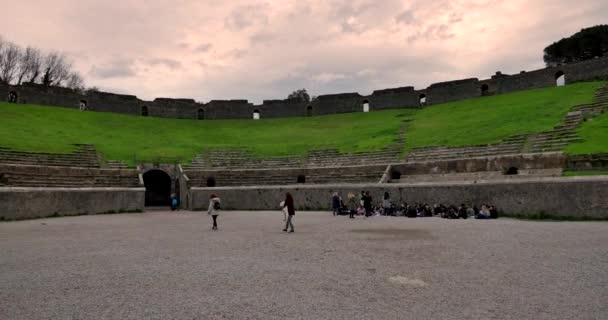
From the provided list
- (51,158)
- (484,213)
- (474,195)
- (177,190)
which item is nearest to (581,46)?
(474,195)

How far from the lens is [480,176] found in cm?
2020

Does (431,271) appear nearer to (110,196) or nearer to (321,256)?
(321,256)

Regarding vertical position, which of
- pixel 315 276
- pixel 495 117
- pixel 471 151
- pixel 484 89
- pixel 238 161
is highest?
pixel 484 89

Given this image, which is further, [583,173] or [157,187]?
[157,187]

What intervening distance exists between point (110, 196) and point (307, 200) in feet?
33.8

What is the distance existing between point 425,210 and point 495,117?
1846 centimetres

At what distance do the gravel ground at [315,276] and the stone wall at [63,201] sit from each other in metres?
7.23

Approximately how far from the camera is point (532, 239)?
9.83m

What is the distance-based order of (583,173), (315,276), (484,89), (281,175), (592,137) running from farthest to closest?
(484,89), (281,175), (592,137), (583,173), (315,276)

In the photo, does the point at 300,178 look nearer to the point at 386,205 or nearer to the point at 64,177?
the point at 386,205

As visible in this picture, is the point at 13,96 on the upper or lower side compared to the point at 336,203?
upper

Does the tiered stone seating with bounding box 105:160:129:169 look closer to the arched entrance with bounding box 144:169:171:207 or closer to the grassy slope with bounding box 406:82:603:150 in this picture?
the arched entrance with bounding box 144:169:171:207

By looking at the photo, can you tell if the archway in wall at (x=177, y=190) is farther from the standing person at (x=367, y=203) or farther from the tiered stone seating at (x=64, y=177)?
the standing person at (x=367, y=203)

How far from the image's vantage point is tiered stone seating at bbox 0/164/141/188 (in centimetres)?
2177
